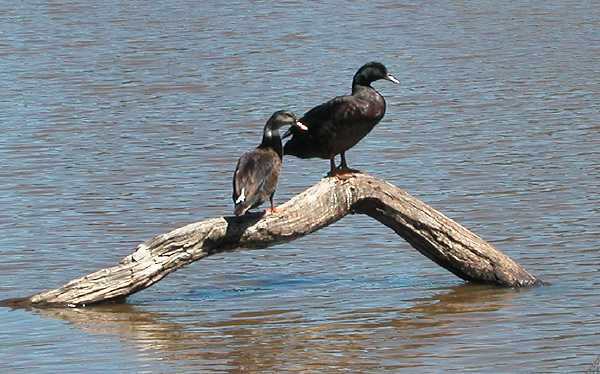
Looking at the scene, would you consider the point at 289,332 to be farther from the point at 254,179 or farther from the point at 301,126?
the point at 301,126

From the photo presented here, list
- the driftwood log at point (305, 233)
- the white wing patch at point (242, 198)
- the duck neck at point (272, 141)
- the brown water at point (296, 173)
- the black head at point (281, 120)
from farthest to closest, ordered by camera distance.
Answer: the duck neck at point (272, 141), the black head at point (281, 120), the driftwood log at point (305, 233), the white wing patch at point (242, 198), the brown water at point (296, 173)

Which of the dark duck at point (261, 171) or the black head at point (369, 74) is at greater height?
the black head at point (369, 74)

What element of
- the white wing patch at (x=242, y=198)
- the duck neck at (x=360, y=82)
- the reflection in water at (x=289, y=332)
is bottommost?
the reflection in water at (x=289, y=332)

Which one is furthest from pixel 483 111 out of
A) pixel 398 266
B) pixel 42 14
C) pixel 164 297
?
pixel 42 14

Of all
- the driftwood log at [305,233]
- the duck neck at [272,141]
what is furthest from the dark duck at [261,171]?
the driftwood log at [305,233]

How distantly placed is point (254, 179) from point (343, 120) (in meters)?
0.79

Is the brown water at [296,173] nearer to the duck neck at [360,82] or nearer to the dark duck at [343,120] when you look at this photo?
the dark duck at [343,120]

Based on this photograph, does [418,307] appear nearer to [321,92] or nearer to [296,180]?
[296,180]

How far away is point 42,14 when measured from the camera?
78.7 feet

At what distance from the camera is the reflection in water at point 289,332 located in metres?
8.02

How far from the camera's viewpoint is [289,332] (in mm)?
8664

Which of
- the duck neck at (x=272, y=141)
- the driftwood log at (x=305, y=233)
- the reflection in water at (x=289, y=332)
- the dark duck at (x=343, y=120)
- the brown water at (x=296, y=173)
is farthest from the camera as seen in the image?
the dark duck at (x=343, y=120)

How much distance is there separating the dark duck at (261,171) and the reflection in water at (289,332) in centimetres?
70

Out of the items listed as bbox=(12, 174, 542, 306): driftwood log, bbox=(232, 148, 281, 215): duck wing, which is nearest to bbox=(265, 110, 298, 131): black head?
bbox=(232, 148, 281, 215): duck wing
